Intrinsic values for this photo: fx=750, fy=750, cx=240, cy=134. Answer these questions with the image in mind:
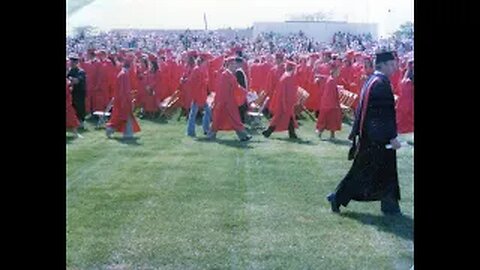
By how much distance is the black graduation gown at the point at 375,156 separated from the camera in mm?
3246

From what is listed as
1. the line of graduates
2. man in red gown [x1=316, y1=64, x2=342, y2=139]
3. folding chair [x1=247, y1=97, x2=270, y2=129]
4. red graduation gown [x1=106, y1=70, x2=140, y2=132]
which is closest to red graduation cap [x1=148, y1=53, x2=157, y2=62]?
the line of graduates

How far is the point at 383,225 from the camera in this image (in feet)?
10.6

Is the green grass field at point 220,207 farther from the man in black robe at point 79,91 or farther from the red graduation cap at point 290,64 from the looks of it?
the red graduation cap at point 290,64

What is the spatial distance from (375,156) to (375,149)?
3 centimetres

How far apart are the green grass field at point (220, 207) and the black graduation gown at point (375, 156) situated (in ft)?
0.14

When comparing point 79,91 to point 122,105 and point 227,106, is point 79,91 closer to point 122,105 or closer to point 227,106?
point 122,105

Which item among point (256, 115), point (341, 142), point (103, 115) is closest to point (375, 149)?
point (341, 142)

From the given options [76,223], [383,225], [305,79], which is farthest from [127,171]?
[383,225]

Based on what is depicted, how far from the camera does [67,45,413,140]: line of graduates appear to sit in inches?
129

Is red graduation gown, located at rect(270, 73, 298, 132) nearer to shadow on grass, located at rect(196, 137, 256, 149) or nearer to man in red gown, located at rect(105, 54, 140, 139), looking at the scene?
shadow on grass, located at rect(196, 137, 256, 149)

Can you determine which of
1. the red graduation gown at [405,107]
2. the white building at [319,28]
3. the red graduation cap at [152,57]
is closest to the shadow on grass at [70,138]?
the red graduation cap at [152,57]

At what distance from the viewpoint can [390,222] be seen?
323 cm
